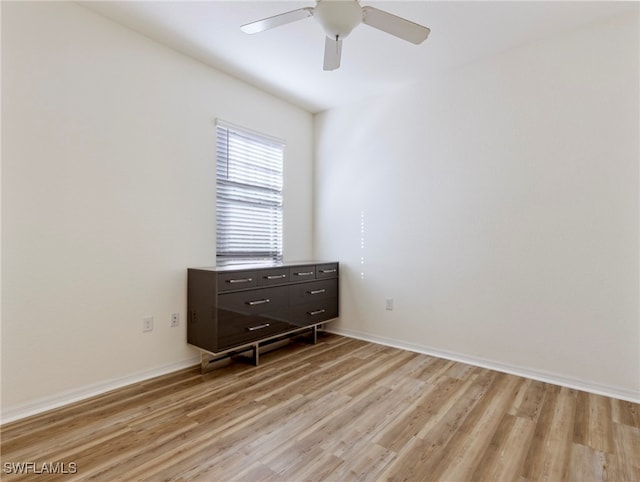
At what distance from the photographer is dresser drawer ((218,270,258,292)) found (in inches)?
106

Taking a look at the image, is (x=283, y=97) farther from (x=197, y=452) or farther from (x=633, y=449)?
(x=633, y=449)

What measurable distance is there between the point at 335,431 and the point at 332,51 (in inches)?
89.9

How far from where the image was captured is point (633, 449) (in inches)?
69.4

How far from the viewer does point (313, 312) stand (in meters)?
3.56

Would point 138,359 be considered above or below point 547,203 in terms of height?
below

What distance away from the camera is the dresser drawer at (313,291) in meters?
3.32

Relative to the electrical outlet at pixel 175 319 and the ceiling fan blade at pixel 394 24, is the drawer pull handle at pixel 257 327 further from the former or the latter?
the ceiling fan blade at pixel 394 24

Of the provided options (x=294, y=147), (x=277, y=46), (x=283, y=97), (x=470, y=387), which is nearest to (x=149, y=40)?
(x=277, y=46)

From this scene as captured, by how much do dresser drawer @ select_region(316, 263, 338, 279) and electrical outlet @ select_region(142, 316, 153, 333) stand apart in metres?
1.63

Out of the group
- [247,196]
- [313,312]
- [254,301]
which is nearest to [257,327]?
[254,301]

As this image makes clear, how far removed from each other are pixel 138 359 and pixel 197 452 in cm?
119

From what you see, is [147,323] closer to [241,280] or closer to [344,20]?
[241,280]

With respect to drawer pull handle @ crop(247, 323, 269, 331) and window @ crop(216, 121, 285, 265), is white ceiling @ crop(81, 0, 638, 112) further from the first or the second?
drawer pull handle @ crop(247, 323, 269, 331)

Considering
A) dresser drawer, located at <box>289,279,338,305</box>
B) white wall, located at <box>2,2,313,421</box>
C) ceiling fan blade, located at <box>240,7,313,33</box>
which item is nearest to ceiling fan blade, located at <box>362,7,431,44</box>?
ceiling fan blade, located at <box>240,7,313,33</box>
